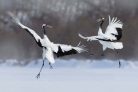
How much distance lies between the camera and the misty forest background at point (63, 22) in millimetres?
3424

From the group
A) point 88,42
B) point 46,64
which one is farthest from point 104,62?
point 46,64

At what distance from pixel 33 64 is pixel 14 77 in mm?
235

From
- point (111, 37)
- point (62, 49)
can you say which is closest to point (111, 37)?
point (111, 37)

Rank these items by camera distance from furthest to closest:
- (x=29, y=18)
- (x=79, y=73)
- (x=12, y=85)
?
(x=29, y=18) → (x=79, y=73) → (x=12, y=85)

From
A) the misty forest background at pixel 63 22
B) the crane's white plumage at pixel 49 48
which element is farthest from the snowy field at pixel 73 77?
the crane's white plumage at pixel 49 48

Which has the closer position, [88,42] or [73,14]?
[88,42]

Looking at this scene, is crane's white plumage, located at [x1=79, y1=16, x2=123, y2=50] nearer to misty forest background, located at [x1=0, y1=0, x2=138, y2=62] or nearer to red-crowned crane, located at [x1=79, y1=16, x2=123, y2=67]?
red-crowned crane, located at [x1=79, y1=16, x2=123, y2=67]

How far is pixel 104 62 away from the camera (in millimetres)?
3406

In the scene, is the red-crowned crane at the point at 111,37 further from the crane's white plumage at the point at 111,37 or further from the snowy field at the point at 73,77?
the snowy field at the point at 73,77

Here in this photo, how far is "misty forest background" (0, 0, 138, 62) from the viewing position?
3.42 meters

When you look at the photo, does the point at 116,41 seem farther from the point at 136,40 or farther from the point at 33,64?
the point at 33,64

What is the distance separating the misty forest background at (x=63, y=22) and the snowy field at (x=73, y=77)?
82 mm

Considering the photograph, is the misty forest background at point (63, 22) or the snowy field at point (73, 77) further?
the misty forest background at point (63, 22)

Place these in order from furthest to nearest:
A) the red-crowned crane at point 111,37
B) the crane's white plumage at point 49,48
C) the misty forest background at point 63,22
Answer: the misty forest background at point 63,22 < the red-crowned crane at point 111,37 < the crane's white plumage at point 49,48
